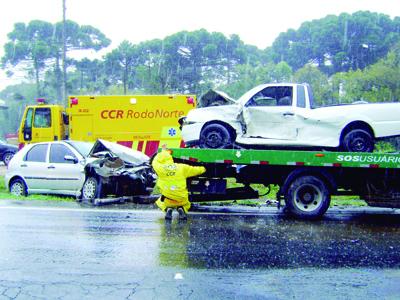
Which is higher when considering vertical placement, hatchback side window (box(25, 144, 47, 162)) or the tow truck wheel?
hatchback side window (box(25, 144, 47, 162))

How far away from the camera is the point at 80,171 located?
12172mm

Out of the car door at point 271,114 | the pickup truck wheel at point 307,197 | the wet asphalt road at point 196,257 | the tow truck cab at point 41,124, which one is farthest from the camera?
the tow truck cab at point 41,124

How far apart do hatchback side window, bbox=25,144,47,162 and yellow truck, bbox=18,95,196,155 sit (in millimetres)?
4561

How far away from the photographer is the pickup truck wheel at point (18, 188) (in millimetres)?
12961

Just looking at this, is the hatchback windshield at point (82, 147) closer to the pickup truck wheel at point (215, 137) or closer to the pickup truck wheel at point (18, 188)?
the pickup truck wheel at point (18, 188)

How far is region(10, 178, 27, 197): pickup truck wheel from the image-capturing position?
42.5 ft

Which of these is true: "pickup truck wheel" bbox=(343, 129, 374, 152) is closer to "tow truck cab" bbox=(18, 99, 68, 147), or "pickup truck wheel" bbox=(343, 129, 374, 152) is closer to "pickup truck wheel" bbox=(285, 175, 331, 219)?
"pickup truck wheel" bbox=(285, 175, 331, 219)

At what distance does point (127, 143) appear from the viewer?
17641 mm

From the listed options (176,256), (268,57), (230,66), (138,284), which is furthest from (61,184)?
(268,57)

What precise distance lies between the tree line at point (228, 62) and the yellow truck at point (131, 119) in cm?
1346

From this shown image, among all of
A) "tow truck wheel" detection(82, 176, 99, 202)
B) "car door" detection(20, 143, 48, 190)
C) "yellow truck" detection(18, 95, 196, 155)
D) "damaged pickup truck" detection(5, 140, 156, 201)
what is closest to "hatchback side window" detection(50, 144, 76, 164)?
"damaged pickup truck" detection(5, 140, 156, 201)

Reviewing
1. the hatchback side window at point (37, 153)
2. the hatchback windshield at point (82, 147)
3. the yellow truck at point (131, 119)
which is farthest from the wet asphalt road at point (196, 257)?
the yellow truck at point (131, 119)

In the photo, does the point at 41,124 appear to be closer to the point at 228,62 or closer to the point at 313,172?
the point at 313,172

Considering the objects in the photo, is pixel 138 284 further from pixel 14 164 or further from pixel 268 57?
pixel 268 57
